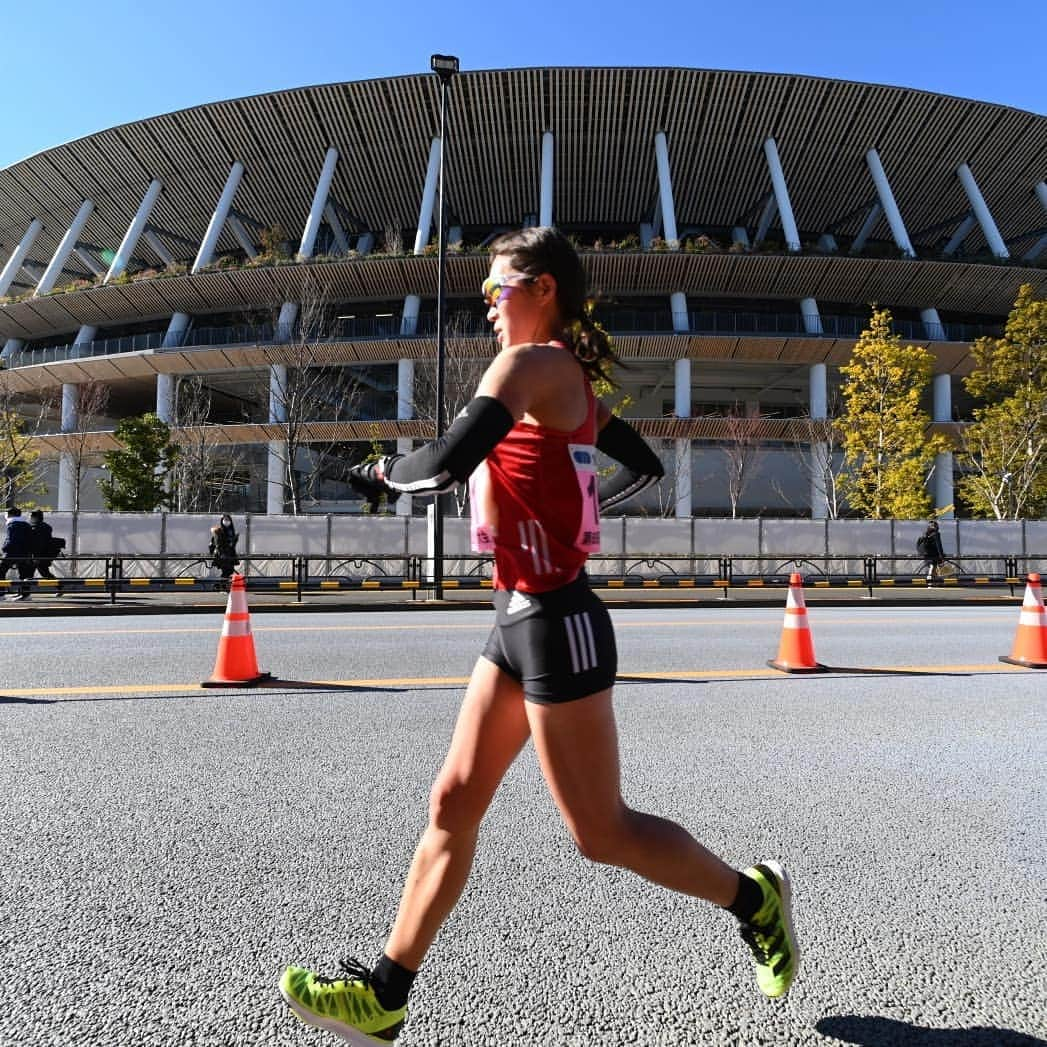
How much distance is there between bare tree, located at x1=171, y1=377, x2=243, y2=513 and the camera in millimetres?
31594

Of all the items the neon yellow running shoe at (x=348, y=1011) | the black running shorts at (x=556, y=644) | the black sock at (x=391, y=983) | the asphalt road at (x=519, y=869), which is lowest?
the asphalt road at (x=519, y=869)

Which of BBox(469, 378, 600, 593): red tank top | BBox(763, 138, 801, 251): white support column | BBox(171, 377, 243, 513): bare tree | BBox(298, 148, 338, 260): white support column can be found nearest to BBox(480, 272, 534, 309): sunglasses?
BBox(469, 378, 600, 593): red tank top

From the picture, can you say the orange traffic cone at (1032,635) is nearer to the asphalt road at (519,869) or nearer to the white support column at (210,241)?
the asphalt road at (519,869)

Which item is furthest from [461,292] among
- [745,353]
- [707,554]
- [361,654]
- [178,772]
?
[178,772]

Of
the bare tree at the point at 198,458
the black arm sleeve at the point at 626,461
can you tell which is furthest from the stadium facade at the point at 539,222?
the black arm sleeve at the point at 626,461

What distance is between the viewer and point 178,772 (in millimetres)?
3775

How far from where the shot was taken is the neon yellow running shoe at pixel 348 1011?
5.26ft

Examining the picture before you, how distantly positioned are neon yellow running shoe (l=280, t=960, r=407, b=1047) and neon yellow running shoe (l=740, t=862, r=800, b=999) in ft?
3.15

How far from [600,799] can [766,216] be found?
44.5m

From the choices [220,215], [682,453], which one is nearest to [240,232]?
[220,215]

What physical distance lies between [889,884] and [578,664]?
1.87m

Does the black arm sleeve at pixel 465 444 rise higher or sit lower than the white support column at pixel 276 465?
lower

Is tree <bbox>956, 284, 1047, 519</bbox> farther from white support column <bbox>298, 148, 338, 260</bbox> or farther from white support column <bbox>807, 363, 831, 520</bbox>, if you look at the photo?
white support column <bbox>298, 148, 338, 260</bbox>

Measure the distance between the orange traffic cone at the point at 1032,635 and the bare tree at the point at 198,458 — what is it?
98.4 feet
